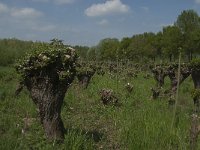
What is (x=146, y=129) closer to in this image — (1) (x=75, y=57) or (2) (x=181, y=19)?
(1) (x=75, y=57)

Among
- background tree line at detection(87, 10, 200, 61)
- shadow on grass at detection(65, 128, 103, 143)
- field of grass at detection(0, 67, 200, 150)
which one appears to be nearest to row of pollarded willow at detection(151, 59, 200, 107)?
field of grass at detection(0, 67, 200, 150)

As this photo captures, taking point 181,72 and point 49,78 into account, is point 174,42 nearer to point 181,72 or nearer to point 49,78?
point 181,72

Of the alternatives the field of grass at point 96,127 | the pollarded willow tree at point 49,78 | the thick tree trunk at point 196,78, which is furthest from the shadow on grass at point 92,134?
the thick tree trunk at point 196,78

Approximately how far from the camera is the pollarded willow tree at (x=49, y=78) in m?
8.24

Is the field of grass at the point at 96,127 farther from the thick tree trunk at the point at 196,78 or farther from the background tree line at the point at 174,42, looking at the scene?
the background tree line at the point at 174,42

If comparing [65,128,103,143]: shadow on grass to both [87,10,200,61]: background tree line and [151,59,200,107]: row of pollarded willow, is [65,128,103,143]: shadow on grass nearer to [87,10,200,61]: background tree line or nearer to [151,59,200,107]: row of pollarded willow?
[151,59,200,107]: row of pollarded willow

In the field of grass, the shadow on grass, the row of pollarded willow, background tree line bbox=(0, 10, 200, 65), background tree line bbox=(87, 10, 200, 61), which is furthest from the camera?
background tree line bbox=(87, 10, 200, 61)

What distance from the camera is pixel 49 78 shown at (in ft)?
27.2

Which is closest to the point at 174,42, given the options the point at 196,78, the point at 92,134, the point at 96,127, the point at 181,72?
the point at 181,72

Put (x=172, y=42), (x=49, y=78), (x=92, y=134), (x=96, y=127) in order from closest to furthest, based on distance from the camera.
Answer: (x=49, y=78) < (x=92, y=134) < (x=96, y=127) < (x=172, y=42)

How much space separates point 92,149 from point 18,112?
4.41 metres

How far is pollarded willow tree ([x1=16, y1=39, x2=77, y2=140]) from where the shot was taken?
324 inches

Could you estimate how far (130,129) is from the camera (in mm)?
8688

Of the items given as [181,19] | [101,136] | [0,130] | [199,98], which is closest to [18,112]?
[0,130]
